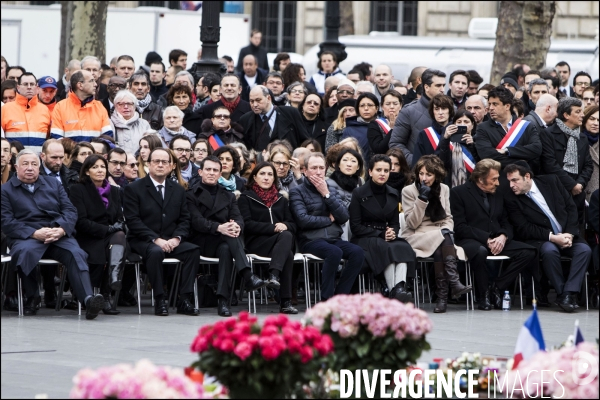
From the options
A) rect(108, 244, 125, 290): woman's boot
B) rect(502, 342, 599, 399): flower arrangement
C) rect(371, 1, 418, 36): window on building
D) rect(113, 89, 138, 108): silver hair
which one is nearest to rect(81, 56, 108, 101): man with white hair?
rect(113, 89, 138, 108): silver hair

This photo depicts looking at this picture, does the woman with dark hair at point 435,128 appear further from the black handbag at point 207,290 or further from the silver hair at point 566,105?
the black handbag at point 207,290

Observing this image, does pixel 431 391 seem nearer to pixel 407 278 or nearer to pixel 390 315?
pixel 390 315

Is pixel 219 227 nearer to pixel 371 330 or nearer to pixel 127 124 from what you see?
pixel 127 124

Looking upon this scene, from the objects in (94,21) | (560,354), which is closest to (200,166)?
(560,354)

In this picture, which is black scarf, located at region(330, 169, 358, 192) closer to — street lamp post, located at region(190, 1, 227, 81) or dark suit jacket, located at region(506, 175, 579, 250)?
dark suit jacket, located at region(506, 175, 579, 250)

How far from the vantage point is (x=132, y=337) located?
36.9 feet

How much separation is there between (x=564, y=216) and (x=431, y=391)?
6.11 meters

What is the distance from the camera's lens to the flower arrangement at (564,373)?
21.6 feet

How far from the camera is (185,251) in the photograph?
13.1 m

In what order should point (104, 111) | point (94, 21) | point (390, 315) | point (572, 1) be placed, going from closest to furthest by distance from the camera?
point (390, 315) → point (104, 111) → point (94, 21) → point (572, 1)

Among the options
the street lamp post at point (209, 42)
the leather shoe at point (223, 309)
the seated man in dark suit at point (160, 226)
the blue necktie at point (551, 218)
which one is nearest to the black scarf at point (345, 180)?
the seated man in dark suit at point (160, 226)

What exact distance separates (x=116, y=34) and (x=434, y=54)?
7315mm

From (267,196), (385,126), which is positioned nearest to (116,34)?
(385,126)

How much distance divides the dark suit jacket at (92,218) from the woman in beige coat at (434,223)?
10.1 ft
